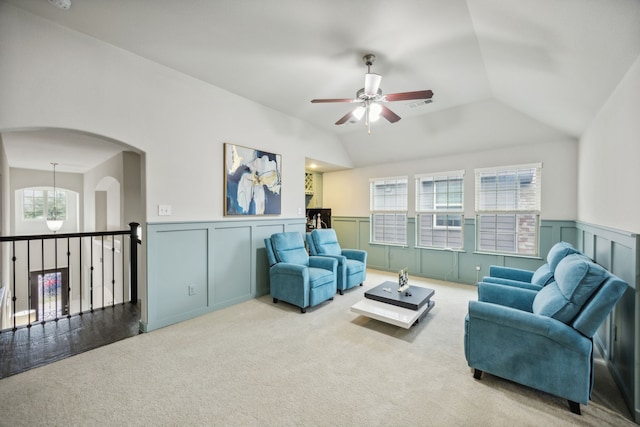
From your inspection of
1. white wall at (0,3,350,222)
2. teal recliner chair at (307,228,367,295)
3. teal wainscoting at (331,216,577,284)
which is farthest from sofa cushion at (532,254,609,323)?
white wall at (0,3,350,222)

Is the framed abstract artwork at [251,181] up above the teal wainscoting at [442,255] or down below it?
above

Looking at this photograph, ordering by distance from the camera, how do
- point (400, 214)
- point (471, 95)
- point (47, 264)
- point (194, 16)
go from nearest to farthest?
point (194, 16)
point (471, 95)
point (400, 214)
point (47, 264)

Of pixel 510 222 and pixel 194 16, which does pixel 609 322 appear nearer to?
pixel 510 222

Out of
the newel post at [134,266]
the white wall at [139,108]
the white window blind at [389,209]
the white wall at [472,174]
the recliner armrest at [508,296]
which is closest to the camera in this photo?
the white wall at [139,108]

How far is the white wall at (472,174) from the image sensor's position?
4.03m

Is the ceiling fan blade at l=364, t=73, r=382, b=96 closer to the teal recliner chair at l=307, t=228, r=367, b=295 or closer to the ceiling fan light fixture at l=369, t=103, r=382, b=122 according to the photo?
the ceiling fan light fixture at l=369, t=103, r=382, b=122

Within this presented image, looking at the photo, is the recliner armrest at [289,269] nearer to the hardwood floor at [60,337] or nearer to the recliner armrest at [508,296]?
the hardwood floor at [60,337]

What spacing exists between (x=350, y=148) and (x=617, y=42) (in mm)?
4424

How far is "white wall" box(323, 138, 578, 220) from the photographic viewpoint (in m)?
4.03

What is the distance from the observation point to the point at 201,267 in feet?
11.3

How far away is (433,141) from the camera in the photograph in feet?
16.0

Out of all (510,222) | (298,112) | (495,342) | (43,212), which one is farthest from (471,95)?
(43,212)

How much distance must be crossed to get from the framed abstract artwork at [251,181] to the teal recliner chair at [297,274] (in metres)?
0.60

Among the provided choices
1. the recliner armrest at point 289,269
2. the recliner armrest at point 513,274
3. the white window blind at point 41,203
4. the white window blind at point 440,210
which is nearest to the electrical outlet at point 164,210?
the recliner armrest at point 289,269
